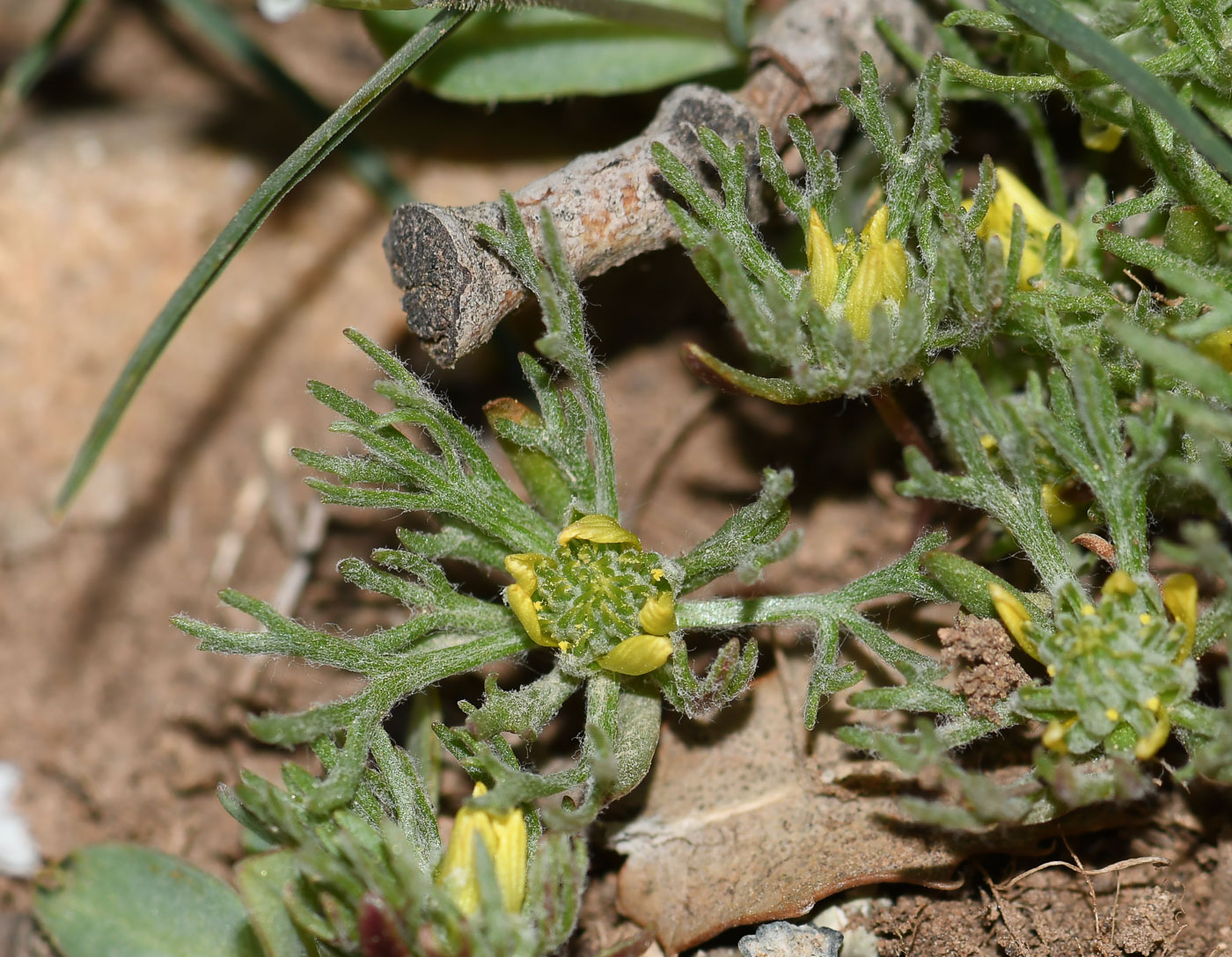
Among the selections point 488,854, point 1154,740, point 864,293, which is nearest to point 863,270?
point 864,293

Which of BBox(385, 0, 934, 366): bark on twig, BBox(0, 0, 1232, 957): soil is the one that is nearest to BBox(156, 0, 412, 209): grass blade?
BBox(0, 0, 1232, 957): soil

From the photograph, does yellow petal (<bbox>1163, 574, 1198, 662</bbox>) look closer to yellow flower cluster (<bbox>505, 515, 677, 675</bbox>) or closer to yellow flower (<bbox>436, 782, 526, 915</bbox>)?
yellow flower cluster (<bbox>505, 515, 677, 675</bbox>)

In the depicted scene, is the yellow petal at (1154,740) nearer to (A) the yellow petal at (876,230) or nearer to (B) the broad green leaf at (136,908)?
(A) the yellow petal at (876,230)

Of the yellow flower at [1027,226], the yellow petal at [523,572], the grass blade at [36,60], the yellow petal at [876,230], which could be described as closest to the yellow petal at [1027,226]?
the yellow flower at [1027,226]

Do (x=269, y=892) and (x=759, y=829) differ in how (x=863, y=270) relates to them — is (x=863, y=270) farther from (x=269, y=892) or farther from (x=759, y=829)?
(x=269, y=892)

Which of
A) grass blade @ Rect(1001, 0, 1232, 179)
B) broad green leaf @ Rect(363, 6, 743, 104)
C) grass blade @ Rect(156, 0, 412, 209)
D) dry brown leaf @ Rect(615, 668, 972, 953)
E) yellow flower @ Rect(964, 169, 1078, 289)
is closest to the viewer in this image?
grass blade @ Rect(1001, 0, 1232, 179)

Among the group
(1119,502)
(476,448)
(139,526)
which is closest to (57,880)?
(139,526)
